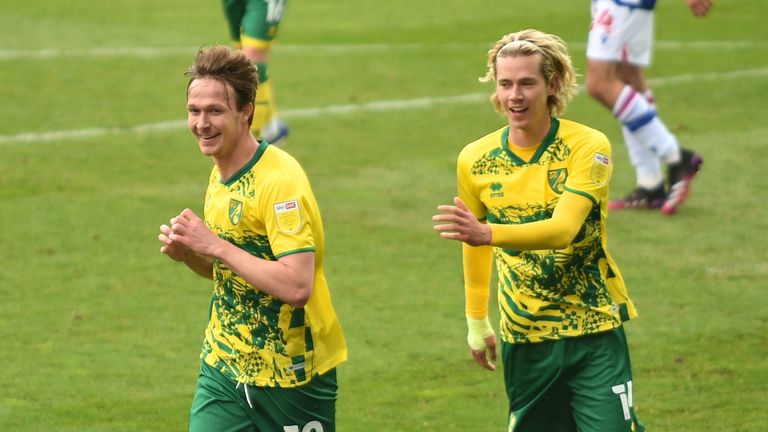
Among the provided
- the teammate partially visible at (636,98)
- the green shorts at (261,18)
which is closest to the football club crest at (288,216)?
the teammate partially visible at (636,98)

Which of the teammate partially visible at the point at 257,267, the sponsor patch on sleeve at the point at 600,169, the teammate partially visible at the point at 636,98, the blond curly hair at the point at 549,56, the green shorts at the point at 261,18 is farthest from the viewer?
the green shorts at the point at 261,18

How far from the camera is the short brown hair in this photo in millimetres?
5254

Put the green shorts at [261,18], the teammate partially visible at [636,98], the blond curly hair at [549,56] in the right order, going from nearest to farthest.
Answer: the blond curly hair at [549,56] < the teammate partially visible at [636,98] < the green shorts at [261,18]

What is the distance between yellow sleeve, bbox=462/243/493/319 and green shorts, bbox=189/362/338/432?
0.89m

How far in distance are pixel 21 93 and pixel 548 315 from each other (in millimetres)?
10581

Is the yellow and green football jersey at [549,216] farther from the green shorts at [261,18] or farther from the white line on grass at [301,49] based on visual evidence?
the white line on grass at [301,49]

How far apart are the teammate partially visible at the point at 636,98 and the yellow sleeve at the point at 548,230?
5.66 metres

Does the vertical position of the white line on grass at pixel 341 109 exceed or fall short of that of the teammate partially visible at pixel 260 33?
it falls short

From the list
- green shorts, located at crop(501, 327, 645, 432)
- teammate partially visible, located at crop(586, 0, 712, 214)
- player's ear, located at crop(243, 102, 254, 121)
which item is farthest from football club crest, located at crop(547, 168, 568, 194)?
teammate partially visible, located at crop(586, 0, 712, 214)

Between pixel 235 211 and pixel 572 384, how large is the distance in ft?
5.15

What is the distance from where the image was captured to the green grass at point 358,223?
768cm

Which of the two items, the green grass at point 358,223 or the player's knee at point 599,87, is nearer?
the green grass at point 358,223

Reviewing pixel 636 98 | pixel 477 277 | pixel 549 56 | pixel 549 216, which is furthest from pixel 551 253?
pixel 636 98

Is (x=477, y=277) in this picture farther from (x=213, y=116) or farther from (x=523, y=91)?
(x=213, y=116)
